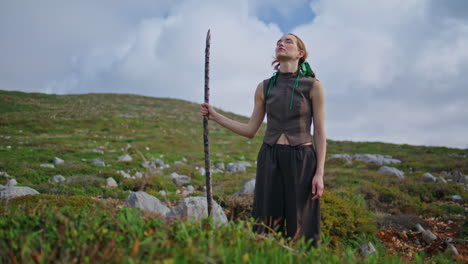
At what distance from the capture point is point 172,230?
8.21ft

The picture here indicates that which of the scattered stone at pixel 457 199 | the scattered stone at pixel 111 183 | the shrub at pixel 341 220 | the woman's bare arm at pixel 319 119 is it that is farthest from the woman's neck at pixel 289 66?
the scattered stone at pixel 457 199

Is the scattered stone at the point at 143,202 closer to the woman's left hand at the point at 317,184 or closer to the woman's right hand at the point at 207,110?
the woman's right hand at the point at 207,110

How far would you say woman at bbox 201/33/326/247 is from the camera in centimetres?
402

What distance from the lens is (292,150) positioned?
4023 mm

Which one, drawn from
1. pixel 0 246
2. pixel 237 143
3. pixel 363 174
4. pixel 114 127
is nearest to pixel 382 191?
pixel 363 174

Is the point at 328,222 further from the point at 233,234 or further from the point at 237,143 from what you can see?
the point at 237,143

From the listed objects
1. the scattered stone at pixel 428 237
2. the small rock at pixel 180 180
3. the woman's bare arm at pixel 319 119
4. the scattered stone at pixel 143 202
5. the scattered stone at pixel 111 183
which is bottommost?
the scattered stone at pixel 428 237

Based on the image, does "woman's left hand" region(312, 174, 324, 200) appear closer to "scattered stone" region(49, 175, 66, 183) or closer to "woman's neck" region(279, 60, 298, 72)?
"woman's neck" region(279, 60, 298, 72)

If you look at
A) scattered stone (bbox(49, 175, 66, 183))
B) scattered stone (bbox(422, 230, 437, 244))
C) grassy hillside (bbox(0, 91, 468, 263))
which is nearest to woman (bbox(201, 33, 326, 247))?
grassy hillside (bbox(0, 91, 468, 263))

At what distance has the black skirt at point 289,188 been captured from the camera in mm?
4016

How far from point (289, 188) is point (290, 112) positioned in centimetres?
90

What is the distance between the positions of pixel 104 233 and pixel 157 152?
2228 centimetres

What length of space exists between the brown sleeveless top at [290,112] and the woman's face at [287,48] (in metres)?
0.25

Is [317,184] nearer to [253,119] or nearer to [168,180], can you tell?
[253,119]
